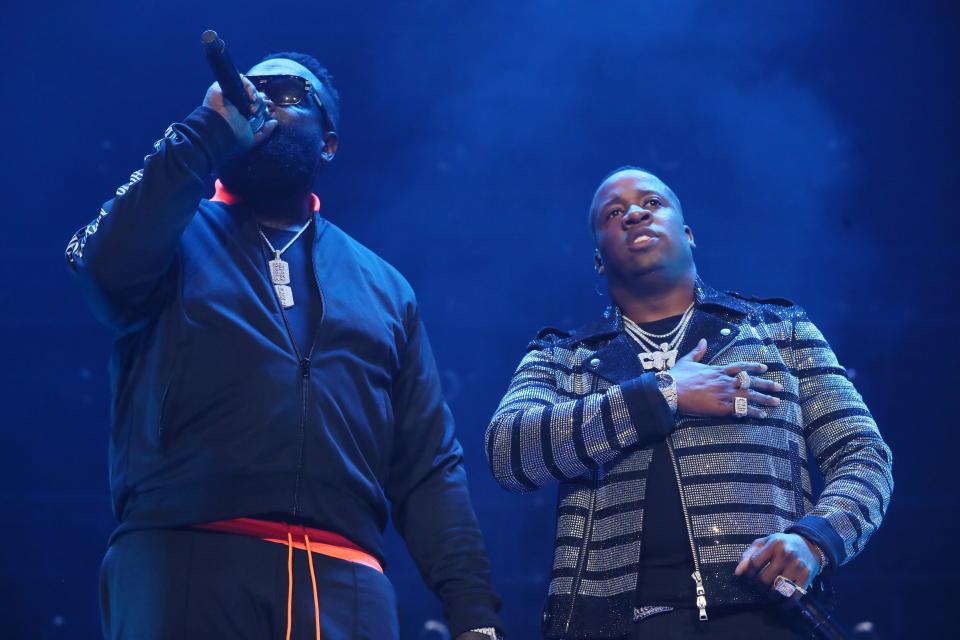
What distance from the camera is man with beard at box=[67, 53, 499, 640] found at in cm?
179

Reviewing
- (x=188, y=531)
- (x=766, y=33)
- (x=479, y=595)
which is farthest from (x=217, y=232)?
(x=766, y=33)

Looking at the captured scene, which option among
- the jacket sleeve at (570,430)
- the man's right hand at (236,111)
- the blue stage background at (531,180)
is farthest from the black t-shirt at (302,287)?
the blue stage background at (531,180)

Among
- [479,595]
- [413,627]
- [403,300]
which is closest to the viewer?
[479,595]

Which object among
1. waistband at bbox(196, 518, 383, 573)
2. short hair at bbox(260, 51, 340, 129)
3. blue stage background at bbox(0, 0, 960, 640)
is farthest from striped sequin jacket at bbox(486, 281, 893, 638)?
blue stage background at bbox(0, 0, 960, 640)

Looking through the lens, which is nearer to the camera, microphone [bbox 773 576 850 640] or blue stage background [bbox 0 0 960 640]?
microphone [bbox 773 576 850 640]

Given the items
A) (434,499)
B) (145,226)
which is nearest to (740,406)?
(434,499)

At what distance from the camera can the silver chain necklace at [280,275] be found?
2098 millimetres

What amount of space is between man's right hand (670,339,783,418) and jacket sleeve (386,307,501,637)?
0.51 meters

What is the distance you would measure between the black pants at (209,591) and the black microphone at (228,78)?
82cm

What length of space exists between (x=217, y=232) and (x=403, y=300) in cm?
45

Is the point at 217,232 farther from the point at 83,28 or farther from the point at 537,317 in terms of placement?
the point at 83,28

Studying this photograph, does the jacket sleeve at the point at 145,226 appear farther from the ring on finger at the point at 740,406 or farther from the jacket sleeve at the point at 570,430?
the ring on finger at the point at 740,406

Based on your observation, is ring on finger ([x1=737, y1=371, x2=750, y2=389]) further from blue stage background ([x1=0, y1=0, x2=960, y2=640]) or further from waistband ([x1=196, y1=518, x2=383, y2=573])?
blue stage background ([x1=0, y1=0, x2=960, y2=640])

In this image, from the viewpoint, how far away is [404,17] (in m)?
4.29
